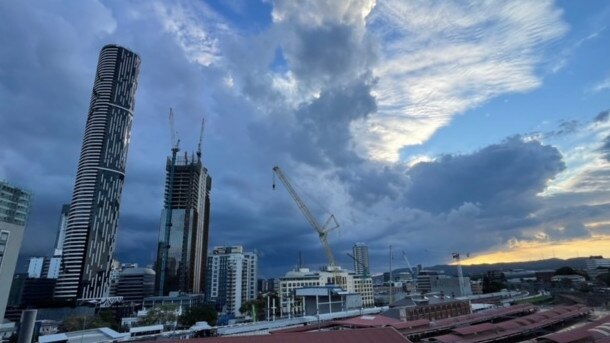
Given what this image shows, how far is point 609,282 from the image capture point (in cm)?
19050

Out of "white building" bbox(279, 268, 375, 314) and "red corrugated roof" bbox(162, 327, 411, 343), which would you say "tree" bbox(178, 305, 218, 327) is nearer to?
"white building" bbox(279, 268, 375, 314)

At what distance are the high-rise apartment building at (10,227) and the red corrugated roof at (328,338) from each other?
90.5 metres

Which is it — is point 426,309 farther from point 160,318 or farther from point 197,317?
point 160,318

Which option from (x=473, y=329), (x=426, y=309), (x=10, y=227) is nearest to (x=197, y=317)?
(x=10, y=227)

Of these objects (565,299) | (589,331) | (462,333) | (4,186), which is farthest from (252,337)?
(565,299)

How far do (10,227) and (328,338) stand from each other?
100 m

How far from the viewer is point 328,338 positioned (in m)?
36.2

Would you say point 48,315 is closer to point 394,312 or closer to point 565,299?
point 394,312

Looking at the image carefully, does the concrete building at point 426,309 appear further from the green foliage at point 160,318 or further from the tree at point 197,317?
the green foliage at point 160,318

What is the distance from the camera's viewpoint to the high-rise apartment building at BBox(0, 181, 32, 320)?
92.8 m

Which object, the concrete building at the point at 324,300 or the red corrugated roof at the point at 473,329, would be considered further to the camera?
the concrete building at the point at 324,300

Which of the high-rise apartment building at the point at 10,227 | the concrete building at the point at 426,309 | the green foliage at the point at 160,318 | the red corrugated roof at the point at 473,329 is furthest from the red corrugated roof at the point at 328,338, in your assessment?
the high-rise apartment building at the point at 10,227

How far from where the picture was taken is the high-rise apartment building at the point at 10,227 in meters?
92.8

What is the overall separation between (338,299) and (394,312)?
47.7 meters
